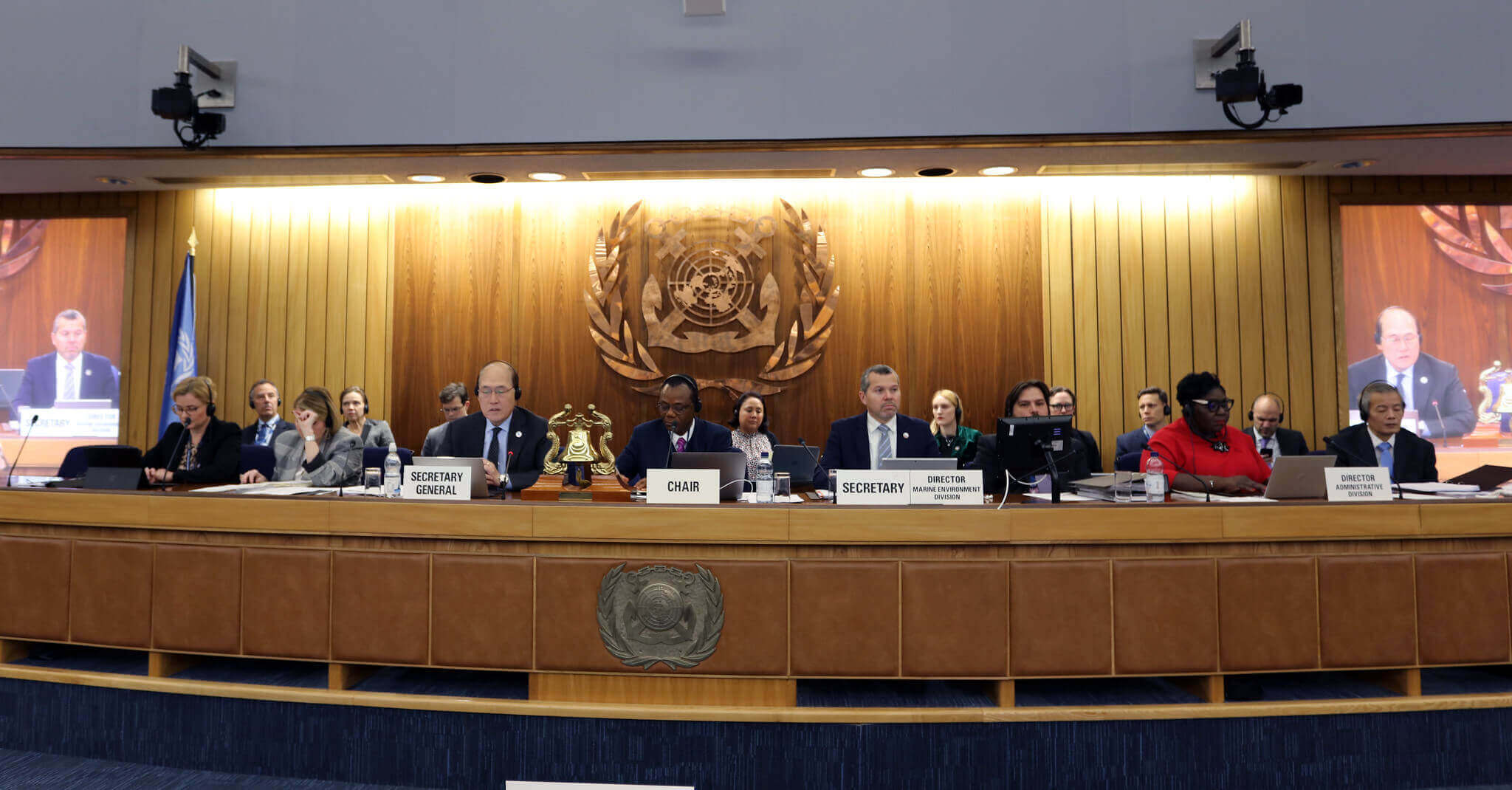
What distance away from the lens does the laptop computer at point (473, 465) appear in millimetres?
3145

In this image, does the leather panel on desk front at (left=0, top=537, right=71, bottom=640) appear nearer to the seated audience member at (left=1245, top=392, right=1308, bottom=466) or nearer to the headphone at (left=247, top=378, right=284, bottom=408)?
the headphone at (left=247, top=378, right=284, bottom=408)

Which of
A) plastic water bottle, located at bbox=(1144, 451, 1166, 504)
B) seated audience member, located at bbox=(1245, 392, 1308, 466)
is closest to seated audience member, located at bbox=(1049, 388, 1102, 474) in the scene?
seated audience member, located at bbox=(1245, 392, 1308, 466)

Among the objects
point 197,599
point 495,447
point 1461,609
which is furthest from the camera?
point 495,447

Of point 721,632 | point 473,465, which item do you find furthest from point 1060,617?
point 473,465

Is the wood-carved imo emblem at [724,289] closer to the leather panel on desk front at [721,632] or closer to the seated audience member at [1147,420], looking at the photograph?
the seated audience member at [1147,420]

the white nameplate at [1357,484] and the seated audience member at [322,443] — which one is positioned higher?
the seated audience member at [322,443]

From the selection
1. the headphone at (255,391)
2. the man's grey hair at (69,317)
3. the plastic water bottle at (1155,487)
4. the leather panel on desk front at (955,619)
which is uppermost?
the man's grey hair at (69,317)

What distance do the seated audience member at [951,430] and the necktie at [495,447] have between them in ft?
8.42

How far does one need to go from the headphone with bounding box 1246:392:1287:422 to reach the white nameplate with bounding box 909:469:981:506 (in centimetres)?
342

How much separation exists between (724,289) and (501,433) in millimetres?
2051

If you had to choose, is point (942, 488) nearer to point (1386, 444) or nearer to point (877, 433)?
point (877, 433)

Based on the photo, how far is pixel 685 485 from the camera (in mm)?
3000

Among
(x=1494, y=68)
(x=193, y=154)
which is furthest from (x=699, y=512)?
(x=1494, y=68)

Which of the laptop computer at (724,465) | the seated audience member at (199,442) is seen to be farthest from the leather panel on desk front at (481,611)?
the seated audience member at (199,442)
